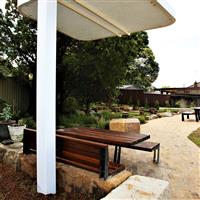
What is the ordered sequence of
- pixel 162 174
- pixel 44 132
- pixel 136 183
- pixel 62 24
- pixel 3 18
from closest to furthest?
1. pixel 136 183
2. pixel 44 132
3. pixel 162 174
4. pixel 62 24
5. pixel 3 18

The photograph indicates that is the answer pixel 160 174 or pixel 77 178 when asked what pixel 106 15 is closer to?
pixel 77 178

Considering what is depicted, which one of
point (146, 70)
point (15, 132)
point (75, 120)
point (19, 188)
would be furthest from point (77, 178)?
point (146, 70)

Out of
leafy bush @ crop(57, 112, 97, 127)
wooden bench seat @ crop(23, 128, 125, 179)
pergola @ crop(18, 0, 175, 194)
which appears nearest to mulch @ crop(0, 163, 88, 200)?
pergola @ crop(18, 0, 175, 194)

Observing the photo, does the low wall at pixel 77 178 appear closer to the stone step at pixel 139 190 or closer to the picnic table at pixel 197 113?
the stone step at pixel 139 190

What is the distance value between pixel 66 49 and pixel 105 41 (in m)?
1.82

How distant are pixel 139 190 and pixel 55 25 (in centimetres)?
232

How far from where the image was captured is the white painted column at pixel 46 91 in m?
2.68

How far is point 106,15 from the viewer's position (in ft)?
12.2

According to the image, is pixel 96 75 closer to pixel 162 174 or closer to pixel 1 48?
pixel 1 48

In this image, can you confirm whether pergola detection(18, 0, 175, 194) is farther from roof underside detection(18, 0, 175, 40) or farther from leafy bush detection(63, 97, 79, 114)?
leafy bush detection(63, 97, 79, 114)

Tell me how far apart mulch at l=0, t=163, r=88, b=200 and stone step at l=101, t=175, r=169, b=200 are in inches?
23.6

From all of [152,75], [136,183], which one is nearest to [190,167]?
[136,183]

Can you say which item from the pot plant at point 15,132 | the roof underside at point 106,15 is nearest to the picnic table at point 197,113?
the roof underside at point 106,15

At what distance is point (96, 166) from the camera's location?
2.62 metres
